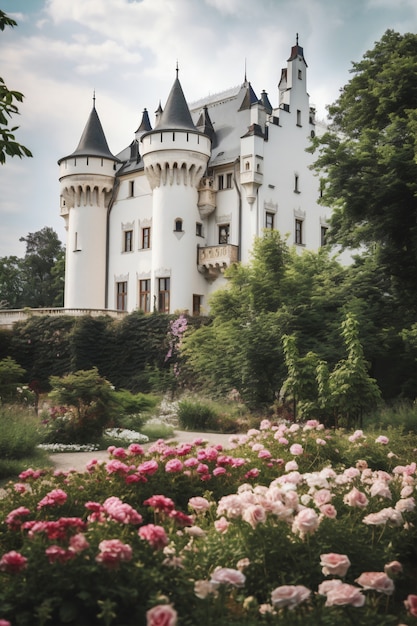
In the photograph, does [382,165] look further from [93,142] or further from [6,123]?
[93,142]

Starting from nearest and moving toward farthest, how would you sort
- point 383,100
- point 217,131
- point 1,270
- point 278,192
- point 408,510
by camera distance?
point 408,510 → point 383,100 → point 278,192 → point 217,131 → point 1,270

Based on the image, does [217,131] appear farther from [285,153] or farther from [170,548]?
[170,548]

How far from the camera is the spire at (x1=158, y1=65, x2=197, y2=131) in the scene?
119 feet

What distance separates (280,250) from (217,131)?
60.8ft

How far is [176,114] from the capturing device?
3691 centimetres

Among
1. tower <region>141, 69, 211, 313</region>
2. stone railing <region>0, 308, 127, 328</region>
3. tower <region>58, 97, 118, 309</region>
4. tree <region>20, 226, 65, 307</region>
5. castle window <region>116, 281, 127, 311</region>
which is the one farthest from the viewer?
tree <region>20, 226, 65, 307</region>

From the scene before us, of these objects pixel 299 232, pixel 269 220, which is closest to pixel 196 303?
pixel 269 220

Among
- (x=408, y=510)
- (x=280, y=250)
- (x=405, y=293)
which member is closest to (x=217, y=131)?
(x=280, y=250)

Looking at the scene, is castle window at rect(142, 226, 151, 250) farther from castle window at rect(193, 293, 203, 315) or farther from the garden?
the garden

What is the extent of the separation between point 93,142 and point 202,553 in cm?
3828

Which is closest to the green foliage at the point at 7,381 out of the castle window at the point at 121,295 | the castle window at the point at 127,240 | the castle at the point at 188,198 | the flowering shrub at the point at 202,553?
the flowering shrub at the point at 202,553

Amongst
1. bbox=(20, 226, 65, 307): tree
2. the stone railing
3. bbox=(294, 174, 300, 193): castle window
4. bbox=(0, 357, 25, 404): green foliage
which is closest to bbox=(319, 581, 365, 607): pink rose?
bbox=(0, 357, 25, 404): green foliage

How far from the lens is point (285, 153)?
3694 centimetres

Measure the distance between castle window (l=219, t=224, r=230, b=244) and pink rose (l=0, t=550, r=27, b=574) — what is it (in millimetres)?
32658
